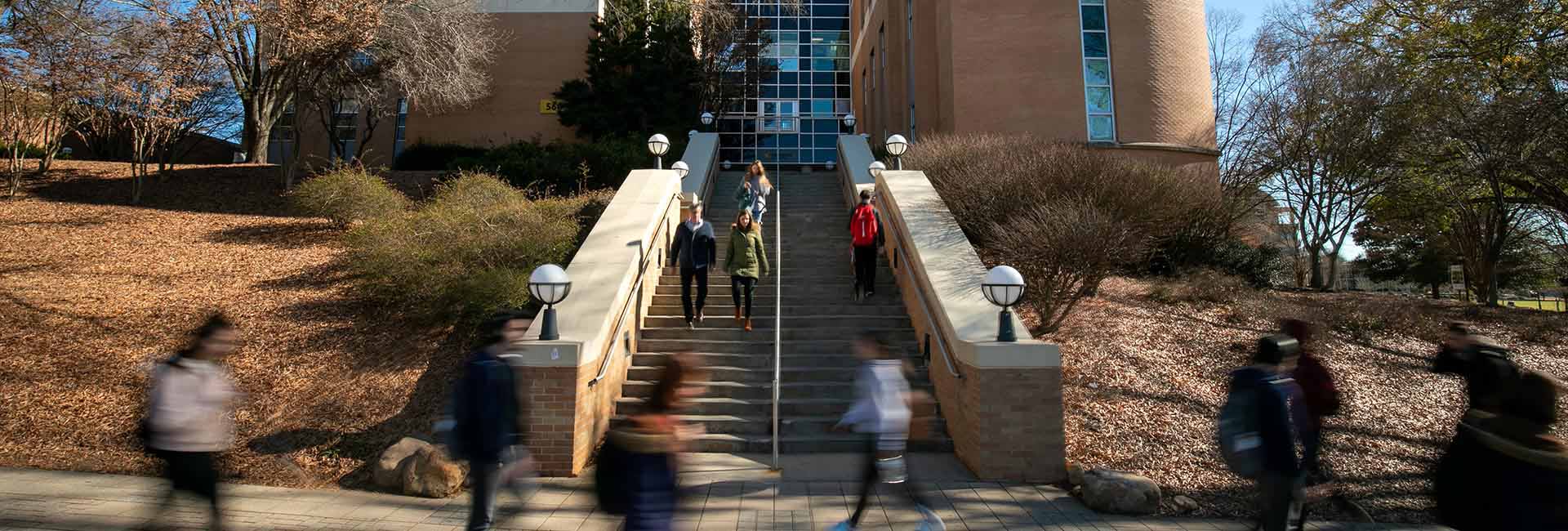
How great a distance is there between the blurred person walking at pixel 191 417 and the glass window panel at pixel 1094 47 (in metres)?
19.2

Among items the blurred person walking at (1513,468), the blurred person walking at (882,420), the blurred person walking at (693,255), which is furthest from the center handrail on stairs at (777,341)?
the blurred person walking at (1513,468)

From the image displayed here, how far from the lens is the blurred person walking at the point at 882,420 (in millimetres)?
4695

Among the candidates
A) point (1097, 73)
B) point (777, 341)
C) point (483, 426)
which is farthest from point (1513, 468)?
point (1097, 73)

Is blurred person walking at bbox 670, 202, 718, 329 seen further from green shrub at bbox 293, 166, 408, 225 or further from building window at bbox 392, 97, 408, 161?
building window at bbox 392, 97, 408, 161

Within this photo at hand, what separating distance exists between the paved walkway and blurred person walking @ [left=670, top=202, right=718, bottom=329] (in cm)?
298

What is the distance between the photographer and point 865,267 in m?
9.66

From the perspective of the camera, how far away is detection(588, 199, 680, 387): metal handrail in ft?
22.5

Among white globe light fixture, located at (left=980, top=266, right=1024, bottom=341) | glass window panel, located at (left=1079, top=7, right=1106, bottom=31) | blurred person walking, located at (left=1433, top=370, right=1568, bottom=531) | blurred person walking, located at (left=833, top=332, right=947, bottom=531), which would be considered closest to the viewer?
blurred person walking, located at (left=1433, top=370, right=1568, bottom=531)

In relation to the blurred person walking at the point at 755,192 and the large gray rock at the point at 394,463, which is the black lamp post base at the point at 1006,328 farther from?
the blurred person walking at the point at 755,192

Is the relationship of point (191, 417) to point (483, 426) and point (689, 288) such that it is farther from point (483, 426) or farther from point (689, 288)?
point (689, 288)

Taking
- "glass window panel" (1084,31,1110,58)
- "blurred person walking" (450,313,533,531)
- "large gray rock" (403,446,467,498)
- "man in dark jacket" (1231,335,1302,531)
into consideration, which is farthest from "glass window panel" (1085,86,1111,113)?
"blurred person walking" (450,313,533,531)

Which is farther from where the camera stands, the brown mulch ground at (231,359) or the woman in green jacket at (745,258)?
the woman in green jacket at (745,258)

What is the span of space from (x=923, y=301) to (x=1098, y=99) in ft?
44.0

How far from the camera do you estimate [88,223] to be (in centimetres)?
1373
